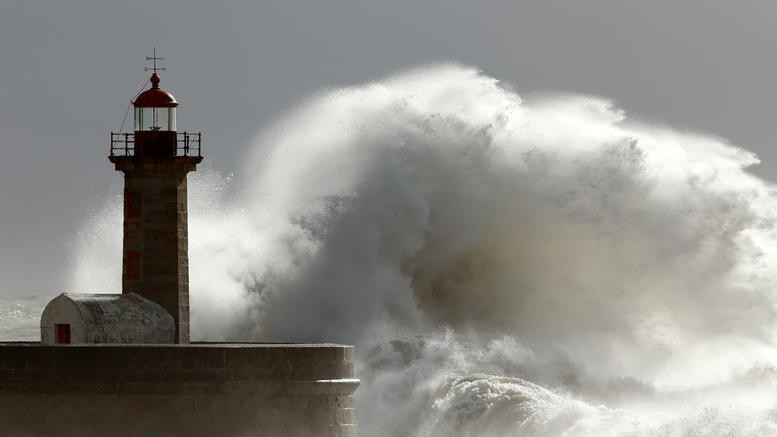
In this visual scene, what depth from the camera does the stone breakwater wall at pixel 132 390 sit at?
57.9 feet

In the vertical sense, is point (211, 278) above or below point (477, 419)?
above

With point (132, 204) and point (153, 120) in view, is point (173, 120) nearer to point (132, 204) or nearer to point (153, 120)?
point (153, 120)

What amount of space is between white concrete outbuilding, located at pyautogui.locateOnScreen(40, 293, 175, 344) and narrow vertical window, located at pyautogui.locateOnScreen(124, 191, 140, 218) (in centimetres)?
86

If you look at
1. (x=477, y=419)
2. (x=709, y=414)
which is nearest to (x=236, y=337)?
(x=477, y=419)

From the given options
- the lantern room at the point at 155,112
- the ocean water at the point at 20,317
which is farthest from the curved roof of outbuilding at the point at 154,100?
the ocean water at the point at 20,317

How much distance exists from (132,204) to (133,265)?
0.63 m

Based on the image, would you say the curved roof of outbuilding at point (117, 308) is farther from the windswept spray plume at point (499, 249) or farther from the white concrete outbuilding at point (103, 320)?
the windswept spray plume at point (499, 249)

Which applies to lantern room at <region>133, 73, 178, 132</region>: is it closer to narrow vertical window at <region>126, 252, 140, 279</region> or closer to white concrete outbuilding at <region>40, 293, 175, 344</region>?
narrow vertical window at <region>126, 252, 140, 279</region>

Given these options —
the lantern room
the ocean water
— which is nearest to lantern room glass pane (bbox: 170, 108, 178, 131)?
the lantern room

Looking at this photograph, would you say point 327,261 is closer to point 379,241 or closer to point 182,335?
point 379,241

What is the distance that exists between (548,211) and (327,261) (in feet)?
12.1

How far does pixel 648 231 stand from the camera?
93.1 ft

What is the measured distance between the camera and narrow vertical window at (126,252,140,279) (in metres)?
19.9

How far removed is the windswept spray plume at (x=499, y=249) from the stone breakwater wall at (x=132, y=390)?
294 inches
